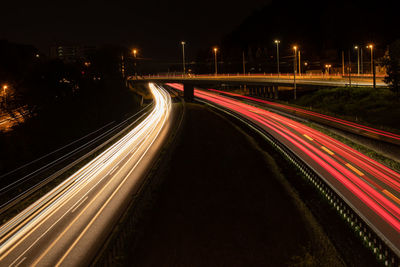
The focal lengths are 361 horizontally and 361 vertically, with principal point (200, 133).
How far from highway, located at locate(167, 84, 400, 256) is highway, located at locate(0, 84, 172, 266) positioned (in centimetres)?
1261

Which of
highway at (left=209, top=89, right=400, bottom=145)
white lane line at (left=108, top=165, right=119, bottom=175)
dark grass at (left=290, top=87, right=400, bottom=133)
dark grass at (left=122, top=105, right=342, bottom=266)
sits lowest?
dark grass at (left=122, top=105, right=342, bottom=266)

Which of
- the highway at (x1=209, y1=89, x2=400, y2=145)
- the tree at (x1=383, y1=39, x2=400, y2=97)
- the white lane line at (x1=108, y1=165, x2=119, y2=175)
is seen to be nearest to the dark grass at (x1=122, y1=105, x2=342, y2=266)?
the white lane line at (x1=108, y1=165, x2=119, y2=175)

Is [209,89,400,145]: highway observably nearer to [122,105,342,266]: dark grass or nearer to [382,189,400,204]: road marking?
[122,105,342,266]: dark grass

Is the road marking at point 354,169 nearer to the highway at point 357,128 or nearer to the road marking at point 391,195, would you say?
the road marking at point 391,195

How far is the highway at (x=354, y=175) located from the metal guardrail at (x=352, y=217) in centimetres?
12

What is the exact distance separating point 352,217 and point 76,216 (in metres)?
14.1

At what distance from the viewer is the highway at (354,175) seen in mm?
16797

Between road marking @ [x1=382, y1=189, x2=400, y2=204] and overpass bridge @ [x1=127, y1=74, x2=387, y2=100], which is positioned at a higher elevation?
overpass bridge @ [x1=127, y1=74, x2=387, y2=100]

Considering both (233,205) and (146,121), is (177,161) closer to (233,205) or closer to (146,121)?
(233,205)

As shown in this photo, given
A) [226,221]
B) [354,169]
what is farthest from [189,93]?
[226,221]

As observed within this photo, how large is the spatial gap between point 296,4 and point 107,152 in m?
136

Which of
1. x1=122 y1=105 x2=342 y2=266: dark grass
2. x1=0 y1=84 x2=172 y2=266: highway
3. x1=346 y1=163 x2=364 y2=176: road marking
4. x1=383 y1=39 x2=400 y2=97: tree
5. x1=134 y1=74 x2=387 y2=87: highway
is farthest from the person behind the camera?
x1=134 y1=74 x2=387 y2=87: highway

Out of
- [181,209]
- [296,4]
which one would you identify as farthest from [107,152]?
[296,4]

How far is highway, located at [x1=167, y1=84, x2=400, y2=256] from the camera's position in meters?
16.8
